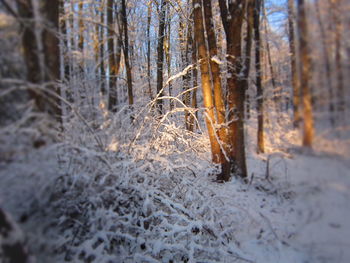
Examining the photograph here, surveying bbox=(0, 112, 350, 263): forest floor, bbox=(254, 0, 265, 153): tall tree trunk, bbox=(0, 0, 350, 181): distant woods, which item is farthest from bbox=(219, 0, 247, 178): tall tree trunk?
bbox=(254, 0, 265, 153): tall tree trunk

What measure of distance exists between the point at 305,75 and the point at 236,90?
8.90 ft

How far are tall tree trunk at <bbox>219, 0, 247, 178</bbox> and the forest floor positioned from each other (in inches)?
12.7

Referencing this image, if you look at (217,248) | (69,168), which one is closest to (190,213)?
(217,248)

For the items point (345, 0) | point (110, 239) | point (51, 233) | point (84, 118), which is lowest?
point (110, 239)

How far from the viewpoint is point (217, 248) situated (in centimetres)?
254

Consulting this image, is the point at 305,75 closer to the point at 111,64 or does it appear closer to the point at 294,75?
the point at 294,75

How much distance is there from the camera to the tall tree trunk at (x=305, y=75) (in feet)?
2.82

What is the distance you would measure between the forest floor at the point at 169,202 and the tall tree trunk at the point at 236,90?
1.06 ft

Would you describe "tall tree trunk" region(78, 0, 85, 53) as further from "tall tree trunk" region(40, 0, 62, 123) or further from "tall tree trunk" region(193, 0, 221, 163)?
"tall tree trunk" region(193, 0, 221, 163)

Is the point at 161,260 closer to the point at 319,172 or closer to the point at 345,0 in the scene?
the point at 319,172

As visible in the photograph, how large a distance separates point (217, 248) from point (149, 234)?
90 cm

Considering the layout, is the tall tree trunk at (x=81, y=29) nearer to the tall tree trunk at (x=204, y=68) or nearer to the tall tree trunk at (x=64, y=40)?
the tall tree trunk at (x=64, y=40)

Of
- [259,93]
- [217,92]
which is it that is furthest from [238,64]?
[259,93]

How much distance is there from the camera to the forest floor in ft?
2.76
